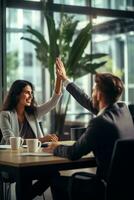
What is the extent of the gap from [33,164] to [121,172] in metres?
0.50

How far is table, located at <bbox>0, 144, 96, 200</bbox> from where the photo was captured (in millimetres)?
2770

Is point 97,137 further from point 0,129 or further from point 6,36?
Result: point 6,36

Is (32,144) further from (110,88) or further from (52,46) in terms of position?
(52,46)

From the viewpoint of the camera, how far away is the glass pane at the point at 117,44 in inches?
296

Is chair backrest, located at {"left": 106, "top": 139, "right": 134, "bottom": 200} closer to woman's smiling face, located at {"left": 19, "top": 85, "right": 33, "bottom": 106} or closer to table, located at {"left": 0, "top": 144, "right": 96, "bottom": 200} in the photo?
table, located at {"left": 0, "top": 144, "right": 96, "bottom": 200}

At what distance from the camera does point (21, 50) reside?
687 centimetres

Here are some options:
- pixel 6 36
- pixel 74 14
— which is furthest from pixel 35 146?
pixel 74 14

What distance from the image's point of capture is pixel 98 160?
2867 millimetres

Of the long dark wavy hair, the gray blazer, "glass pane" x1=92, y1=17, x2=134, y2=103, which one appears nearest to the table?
the gray blazer

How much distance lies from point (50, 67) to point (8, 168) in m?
3.51

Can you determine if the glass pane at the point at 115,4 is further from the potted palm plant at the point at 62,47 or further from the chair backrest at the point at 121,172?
the chair backrest at the point at 121,172

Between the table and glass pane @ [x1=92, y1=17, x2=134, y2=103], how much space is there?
180 inches

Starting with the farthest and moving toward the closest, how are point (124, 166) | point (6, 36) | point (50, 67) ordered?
point (6, 36)
point (50, 67)
point (124, 166)

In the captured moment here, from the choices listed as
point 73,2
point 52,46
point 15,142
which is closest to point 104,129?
point 15,142
